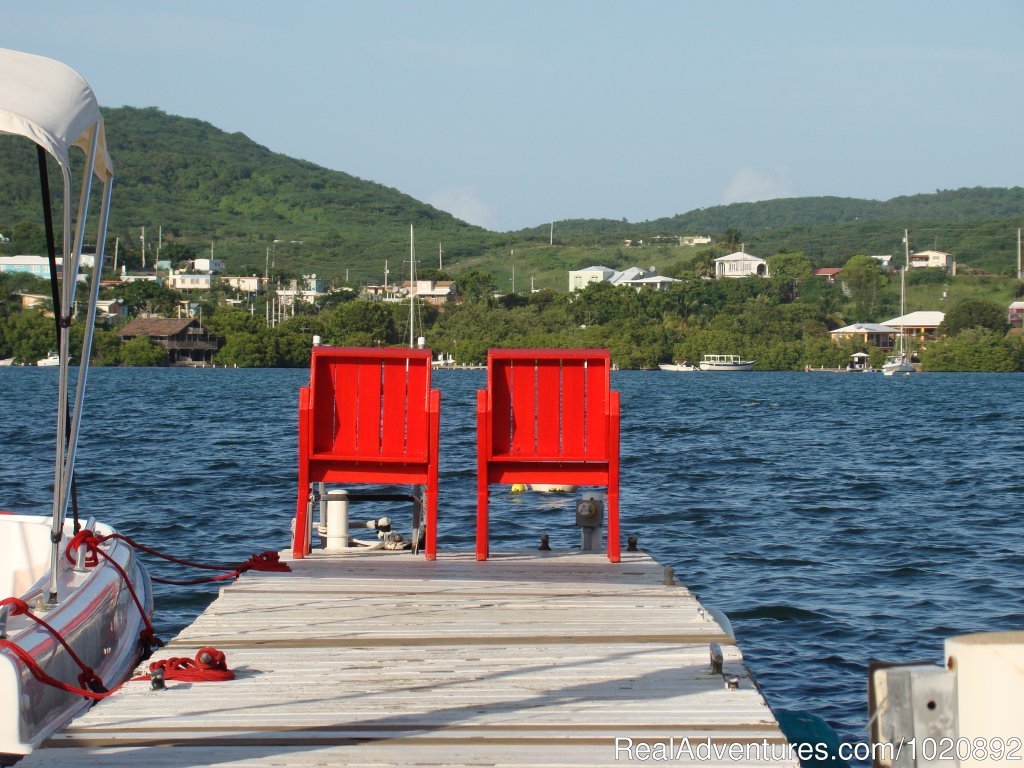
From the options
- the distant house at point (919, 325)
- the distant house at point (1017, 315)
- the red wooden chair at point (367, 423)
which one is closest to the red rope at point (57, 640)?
the red wooden chair at point (367, 423)

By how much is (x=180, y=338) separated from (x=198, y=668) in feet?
397

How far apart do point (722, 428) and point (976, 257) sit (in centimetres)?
15572

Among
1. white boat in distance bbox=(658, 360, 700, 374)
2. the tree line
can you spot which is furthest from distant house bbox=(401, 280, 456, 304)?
white boat in distance bbox=(658, 360, 700, 374)

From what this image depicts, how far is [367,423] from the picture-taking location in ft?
26.8

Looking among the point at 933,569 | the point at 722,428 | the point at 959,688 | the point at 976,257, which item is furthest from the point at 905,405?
the point at 976,257

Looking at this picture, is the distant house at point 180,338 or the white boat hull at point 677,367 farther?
the white boat hull at point 677,367

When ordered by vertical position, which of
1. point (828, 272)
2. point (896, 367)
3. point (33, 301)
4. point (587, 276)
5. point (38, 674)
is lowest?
point (896, 367)

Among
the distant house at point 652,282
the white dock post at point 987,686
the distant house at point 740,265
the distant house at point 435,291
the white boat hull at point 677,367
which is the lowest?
the white boat hull at point 677,367

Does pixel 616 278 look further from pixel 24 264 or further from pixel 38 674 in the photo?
pixel 38 674

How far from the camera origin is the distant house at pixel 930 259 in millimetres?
178000

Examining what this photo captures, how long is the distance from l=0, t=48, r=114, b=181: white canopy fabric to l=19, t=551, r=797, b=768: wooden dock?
2223mm

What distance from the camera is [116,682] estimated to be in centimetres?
639

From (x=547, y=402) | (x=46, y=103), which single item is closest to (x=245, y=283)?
(x=547, y=402)

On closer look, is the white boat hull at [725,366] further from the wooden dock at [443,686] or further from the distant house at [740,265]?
the wooden dock at [443,686]
